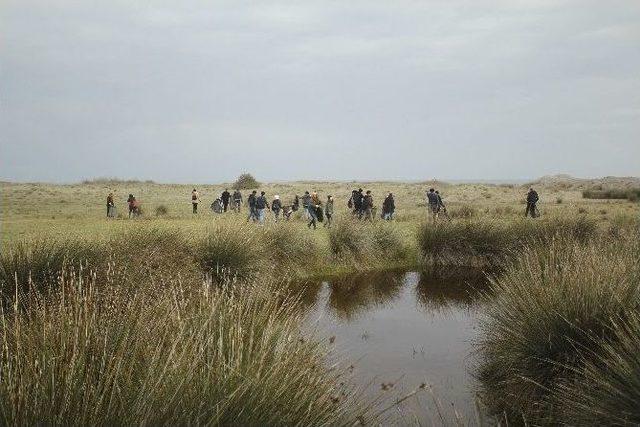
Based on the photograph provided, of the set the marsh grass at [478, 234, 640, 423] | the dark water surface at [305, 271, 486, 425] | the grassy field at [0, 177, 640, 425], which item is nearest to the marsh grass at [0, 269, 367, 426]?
the grassy field at [0, 177, 640, 425]

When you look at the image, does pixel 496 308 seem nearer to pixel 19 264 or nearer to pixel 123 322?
pixel 123 322

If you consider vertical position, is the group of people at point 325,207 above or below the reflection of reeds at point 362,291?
above

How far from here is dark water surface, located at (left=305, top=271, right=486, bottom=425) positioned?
7496 millimetres

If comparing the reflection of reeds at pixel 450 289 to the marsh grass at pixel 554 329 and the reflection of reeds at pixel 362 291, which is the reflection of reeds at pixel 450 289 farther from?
the marsh grass at pixel 554 329

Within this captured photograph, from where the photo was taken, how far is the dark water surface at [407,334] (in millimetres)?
7496

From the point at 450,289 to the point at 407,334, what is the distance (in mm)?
4948

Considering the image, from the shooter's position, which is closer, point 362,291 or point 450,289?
point 362,291

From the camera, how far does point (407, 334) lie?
11297mm

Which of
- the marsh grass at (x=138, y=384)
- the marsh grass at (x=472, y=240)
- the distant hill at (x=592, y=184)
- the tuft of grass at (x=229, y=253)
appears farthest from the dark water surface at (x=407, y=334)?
the distant hill at (x=592, y=184)

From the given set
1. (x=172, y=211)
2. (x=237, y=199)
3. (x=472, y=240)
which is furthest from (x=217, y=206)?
(x=472, y=240)

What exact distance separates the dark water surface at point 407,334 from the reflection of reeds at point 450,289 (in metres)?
0.02

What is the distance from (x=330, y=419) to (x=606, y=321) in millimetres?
4037

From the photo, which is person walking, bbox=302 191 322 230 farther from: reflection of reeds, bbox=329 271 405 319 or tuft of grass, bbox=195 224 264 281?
tuft of grass, bbox=195 224 264 281

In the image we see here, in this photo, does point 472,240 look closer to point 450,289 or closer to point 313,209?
A: point 450,289
